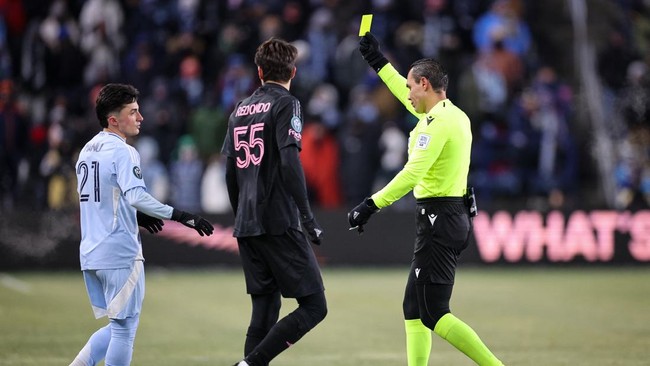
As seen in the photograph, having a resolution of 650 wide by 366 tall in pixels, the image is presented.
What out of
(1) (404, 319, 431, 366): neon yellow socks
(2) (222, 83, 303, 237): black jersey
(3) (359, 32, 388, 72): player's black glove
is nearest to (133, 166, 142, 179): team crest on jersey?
(2) (222, 83, 303, 237): black jersey

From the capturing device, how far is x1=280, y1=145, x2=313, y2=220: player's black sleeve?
7828 millimetres

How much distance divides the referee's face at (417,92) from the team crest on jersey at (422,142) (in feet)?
1.12

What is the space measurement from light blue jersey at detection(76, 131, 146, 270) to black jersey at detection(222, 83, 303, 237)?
0.77 metres

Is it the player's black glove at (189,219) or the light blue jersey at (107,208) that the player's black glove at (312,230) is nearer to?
the player's black glove at (189,219)

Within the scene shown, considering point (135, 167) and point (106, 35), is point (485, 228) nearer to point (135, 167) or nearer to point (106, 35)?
point (106, 35)

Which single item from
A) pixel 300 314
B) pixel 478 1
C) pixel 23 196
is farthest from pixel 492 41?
pixel 300 314

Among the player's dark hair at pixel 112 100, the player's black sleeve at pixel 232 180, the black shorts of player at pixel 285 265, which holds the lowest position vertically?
the black shorts of player at pixel 285 265

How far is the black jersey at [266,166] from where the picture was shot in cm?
796

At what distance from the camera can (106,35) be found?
23219 millimetres

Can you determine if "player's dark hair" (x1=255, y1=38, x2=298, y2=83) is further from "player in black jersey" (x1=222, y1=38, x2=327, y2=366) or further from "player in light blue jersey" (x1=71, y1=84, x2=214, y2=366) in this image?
"player in light blue jersey" (x1=71, y1=84, x2=214, y2=366)

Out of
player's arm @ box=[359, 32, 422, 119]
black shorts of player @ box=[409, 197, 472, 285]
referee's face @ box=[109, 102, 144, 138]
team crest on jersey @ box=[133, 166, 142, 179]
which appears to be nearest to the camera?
team crest on jersey @ box=[133, 166, 142, 179]

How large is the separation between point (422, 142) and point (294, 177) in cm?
99

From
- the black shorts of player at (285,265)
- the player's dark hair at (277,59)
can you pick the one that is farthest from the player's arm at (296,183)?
the player's dark hair at (277,59)

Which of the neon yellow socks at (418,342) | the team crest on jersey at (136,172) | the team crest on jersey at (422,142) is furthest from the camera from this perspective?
the neon yellow socks at (418,342)
